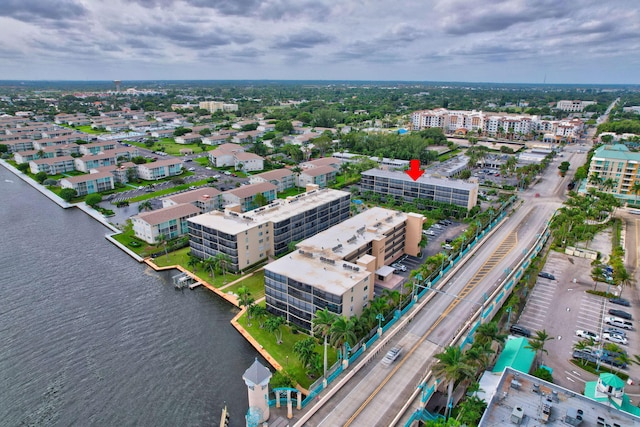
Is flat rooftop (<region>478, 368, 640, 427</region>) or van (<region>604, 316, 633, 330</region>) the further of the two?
van (<region>604, 316, 633, 330</region>)

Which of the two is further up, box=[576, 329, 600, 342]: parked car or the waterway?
box=[576, 329, 600, 342]: parked car

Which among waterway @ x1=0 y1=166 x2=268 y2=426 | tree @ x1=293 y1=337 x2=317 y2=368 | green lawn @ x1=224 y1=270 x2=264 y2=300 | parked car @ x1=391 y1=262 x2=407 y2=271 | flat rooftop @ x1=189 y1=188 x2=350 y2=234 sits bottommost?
waterway @ x1=0 y1=166 x2=268 y2=426

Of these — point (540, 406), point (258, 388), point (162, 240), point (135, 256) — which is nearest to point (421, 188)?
point (162, 240)

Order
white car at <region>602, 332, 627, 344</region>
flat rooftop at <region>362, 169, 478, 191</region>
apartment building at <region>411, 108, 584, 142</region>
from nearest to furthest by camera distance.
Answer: white car at <region>602, 332, 627, 344</region>, flat rooftop at <region>362, 169, 478, 191</region>, apartment building at <region>411, 108, 584, 142</region>

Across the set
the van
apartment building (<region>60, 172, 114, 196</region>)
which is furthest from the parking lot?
apartment building (<region>60, 172, 114, 196</region>)

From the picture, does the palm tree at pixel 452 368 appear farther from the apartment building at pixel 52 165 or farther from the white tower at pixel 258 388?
the apartment building at pixel 52 165

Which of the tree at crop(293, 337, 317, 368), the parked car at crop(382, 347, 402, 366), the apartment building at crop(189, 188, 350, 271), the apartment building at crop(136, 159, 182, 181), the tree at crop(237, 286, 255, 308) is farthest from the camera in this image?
the apartment building at crop(136, 159, 182, 181)

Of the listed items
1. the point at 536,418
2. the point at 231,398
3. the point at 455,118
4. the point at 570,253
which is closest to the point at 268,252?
the point at 231,398

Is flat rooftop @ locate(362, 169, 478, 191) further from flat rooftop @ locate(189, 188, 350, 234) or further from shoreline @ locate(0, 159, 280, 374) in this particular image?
shoreline @ locate(0, 159, 280, 374)
